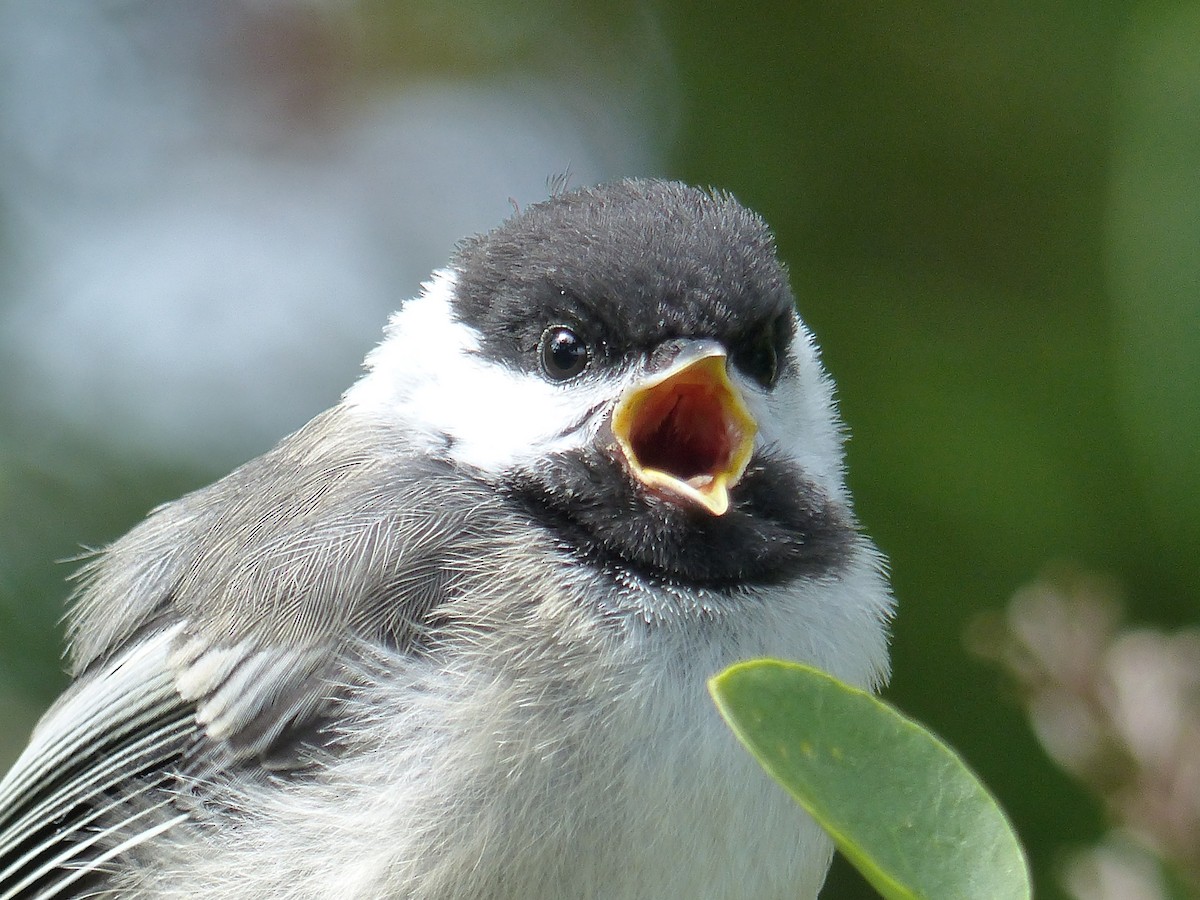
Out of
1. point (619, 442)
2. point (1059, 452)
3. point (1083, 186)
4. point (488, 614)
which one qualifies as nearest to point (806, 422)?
point (619, 442)

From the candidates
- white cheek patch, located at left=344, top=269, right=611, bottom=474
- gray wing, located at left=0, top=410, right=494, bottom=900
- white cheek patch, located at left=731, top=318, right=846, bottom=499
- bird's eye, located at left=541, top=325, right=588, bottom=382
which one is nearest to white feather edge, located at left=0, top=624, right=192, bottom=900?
gray wing, located at left=0, top=410, right=494, bottom=900

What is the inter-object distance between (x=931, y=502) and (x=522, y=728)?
123 cm

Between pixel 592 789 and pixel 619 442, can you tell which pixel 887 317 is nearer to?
pixel 619 442

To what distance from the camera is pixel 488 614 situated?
1.47 m

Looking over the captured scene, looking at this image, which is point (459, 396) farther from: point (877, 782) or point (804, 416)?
point (877, 782)

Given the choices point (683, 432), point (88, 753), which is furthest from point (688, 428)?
point (88, 753)

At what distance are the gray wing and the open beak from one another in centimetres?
22

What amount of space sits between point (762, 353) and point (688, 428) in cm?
16

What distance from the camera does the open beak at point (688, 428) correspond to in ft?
4.99

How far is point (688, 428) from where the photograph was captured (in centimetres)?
161

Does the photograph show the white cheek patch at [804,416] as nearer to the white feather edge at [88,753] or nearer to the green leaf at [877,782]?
the white feather edge at [88,753]

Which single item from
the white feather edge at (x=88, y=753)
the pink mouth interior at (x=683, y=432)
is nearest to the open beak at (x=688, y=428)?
the pink mouth interior at (x=683, y=432)

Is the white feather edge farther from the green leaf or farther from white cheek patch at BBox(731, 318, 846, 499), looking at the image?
the green leaf

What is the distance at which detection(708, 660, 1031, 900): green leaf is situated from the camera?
579 mm
